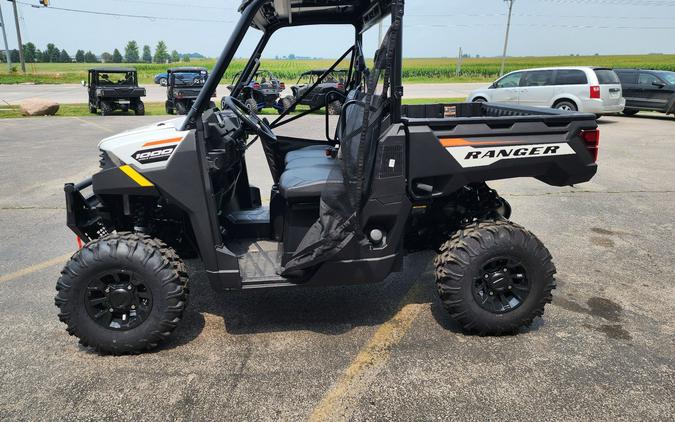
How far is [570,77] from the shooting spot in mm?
13883

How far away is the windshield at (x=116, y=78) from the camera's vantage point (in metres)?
19.0

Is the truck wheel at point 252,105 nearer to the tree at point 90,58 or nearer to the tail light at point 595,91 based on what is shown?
the tail light at point 595,91

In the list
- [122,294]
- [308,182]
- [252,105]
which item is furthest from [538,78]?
[122,294]

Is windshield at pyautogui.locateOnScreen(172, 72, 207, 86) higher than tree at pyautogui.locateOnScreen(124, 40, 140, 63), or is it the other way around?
tree at pyautogui.locateOnScreen(124, 40, 140, 63)

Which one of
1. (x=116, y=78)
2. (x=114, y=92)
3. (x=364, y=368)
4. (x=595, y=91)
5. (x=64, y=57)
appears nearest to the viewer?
(x=364, y=368)

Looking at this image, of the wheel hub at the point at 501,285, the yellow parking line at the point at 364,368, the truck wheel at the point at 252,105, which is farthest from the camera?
the truck wheel at the point at 252,105

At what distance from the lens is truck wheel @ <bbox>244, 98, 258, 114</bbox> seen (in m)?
3.77

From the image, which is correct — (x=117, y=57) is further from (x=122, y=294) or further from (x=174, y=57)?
(x=122, y=294)

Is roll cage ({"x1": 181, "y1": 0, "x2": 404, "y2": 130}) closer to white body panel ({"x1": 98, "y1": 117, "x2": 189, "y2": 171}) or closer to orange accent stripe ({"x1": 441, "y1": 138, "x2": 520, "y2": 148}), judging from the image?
white body panel ({"x1": 98, "y1": 117, "x2": 189, "y2": 171})

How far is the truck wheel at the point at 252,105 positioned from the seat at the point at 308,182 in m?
0.79

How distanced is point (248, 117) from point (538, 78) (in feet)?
43.8

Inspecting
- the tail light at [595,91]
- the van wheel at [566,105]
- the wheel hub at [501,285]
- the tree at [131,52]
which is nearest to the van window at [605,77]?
the tail light at [595,91]

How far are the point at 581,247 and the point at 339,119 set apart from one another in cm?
285

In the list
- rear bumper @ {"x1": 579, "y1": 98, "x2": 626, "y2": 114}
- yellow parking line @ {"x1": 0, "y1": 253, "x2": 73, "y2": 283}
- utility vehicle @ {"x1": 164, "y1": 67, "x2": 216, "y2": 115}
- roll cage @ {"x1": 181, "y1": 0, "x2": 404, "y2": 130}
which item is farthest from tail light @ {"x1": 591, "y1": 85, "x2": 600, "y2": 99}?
yellow parking line @ {"x1": 0, "y1": 253, "x2": 73, "y2": 283}
